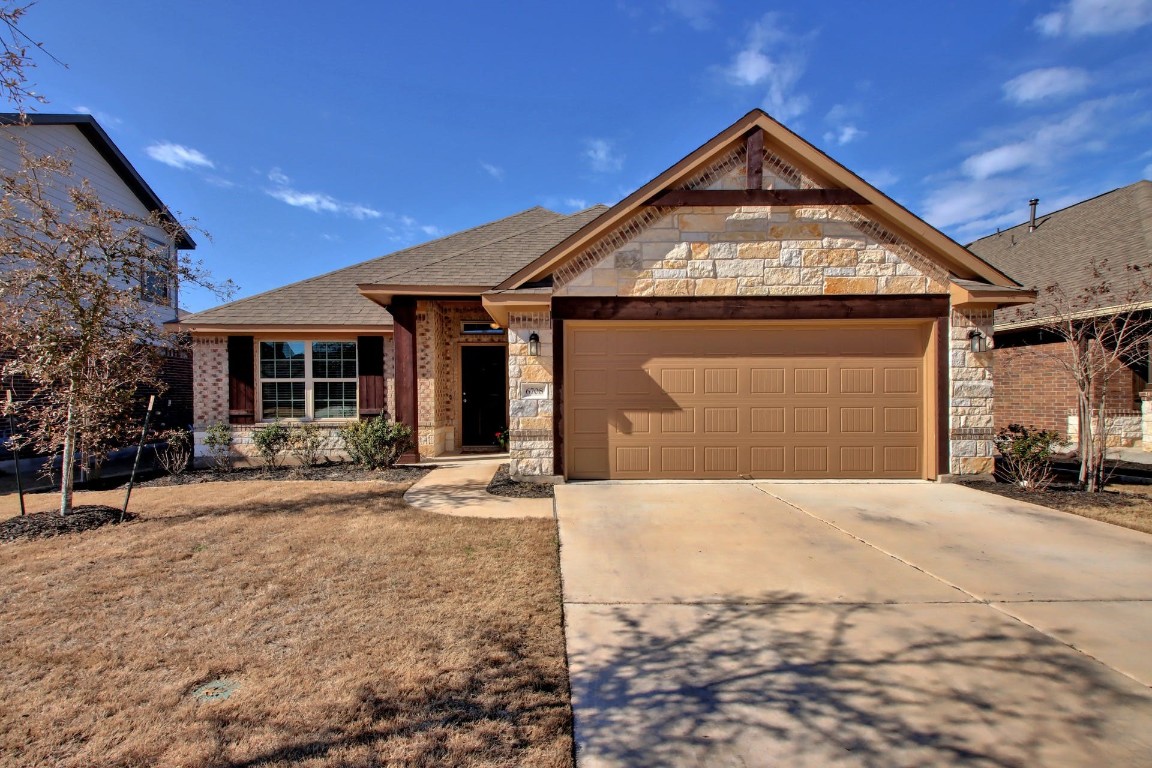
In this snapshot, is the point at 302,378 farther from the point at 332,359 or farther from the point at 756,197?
the point at 756,197

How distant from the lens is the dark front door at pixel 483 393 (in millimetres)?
11500

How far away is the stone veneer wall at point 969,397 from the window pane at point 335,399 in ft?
36.3

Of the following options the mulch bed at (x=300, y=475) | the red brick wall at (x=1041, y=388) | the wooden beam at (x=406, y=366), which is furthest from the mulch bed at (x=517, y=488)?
the red brick wall at (x=1041, y=388)

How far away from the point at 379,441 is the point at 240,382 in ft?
12.5

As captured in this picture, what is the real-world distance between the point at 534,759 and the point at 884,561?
12.7ft

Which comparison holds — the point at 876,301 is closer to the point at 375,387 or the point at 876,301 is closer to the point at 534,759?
the point at 534,759

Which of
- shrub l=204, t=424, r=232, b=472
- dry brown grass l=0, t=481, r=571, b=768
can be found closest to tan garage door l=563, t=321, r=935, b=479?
dry brown grass l=0, t=481, r=571, b=768

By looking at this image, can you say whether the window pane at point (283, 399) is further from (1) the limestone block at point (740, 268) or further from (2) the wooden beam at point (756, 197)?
(1) the limestone block at point (740, 268)

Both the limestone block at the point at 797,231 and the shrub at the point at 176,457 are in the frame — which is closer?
the limestone block at the point at 797,231

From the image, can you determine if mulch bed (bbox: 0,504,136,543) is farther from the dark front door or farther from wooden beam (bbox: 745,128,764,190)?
wooden beam (bbox: 745,128,764,190)

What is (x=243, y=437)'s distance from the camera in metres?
11.1

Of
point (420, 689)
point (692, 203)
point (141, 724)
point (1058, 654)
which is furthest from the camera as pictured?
point (692, 203)

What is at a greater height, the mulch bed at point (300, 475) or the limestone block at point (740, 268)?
the limestone block at point (740, 268)

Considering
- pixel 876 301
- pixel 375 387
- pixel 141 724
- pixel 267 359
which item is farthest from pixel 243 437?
pixel 876 301
